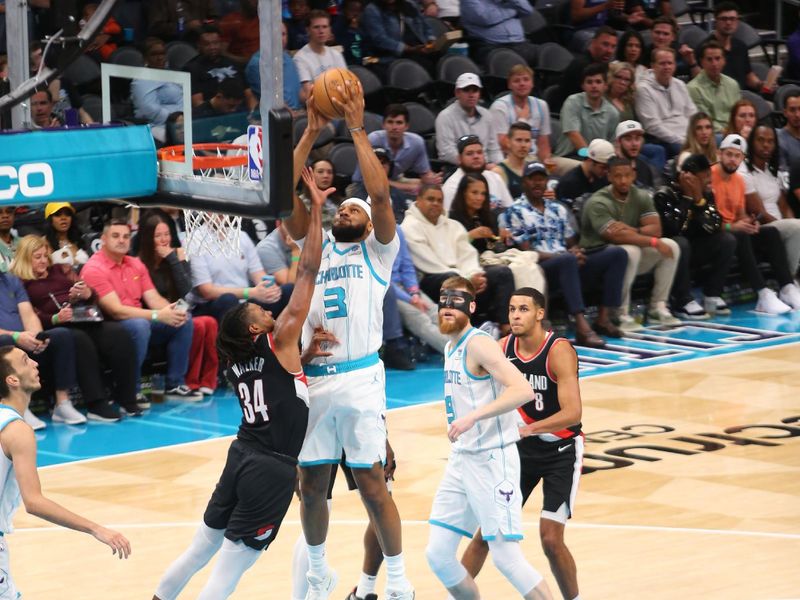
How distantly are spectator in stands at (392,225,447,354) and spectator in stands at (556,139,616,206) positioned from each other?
79.4 inches

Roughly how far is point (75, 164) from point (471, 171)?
7.91m

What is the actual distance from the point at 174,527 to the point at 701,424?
3954mm

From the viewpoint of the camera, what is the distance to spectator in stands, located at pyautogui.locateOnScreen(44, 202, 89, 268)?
36.2 ft

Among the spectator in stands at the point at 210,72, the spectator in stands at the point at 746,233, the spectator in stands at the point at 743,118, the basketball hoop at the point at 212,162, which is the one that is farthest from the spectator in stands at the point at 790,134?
the basketball hoop at the point at 212,162

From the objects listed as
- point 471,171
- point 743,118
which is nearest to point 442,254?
point 471,171

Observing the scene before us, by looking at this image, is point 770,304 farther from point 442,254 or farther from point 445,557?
point 445,557

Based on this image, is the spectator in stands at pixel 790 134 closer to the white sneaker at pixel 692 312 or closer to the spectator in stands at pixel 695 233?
the spectator in stands at pixel 695 233

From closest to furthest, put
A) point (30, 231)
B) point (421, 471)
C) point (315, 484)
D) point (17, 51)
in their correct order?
point (17, 51)
point (315, 484)
point (421, 471)
point (30, 231)

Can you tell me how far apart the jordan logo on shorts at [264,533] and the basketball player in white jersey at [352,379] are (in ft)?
1.60

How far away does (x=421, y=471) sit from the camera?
31.2ft

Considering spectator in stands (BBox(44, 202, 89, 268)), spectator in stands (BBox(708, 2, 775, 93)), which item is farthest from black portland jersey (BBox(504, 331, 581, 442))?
spectator in stands (BBox(708, 2, 775, 93))

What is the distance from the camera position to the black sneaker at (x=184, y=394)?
11.4 m

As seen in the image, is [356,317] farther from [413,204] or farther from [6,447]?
[413,204]

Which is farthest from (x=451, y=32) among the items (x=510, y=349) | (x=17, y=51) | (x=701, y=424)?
(x=17, y=51)
